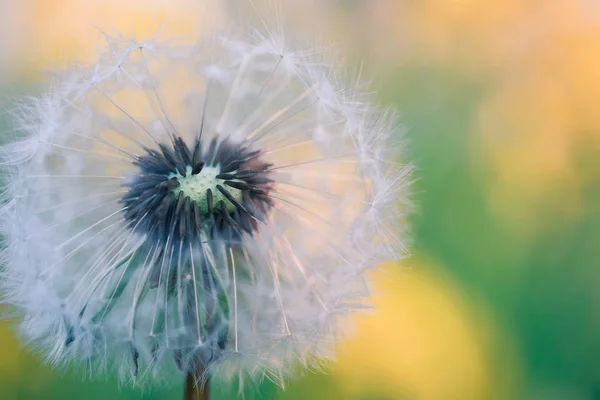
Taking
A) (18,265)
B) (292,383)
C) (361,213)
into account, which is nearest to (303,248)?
(361,213)

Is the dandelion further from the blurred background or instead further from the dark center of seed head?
the blurred background

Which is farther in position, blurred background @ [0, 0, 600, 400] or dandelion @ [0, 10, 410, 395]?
blurred background @ [0, 0, 600, 400]

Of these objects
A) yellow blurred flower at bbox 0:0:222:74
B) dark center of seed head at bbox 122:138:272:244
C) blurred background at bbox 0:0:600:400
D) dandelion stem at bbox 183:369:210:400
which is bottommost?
dandelion stem at bbox 183:369:210:400

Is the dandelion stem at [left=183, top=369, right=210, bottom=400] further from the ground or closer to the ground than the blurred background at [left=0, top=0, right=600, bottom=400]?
closer to the ground

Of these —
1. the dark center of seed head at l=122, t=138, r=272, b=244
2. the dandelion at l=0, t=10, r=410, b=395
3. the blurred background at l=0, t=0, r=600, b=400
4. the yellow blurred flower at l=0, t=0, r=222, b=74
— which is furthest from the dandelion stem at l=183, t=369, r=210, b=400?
the yellow blurred flower at l=0, t=0, r=222, b=74

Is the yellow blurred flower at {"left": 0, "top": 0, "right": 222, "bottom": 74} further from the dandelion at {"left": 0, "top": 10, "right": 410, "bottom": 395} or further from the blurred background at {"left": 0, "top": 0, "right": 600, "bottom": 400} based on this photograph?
the dandelion at {"left": 0, "top": 10, "right": 410, "bottom": 395}

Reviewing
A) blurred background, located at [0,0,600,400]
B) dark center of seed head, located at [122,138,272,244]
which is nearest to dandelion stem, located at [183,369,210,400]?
dark center of seed head, located at [122,138,272,244]
